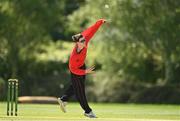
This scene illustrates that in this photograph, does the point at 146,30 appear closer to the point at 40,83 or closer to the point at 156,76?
the point at 156,76

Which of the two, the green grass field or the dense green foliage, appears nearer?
the green grass field

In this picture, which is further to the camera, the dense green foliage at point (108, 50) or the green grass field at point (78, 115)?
the dense green foliage at point (108, 50)

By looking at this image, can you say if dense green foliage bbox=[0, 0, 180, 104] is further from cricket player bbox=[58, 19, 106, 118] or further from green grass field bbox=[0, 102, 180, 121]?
cricket player bbox=[58, 19, 106, 118]

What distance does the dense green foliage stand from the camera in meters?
48.3

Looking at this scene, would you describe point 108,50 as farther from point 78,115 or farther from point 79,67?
point 79,67

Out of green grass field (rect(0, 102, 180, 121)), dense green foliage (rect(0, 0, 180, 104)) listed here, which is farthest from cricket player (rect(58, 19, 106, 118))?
dense green foliage (rect(0, 0, 180, 104))

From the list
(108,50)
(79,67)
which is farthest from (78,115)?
(108,50)

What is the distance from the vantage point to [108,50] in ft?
169

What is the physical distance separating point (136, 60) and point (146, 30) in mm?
3252

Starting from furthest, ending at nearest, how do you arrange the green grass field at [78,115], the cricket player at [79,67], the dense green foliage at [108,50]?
1. the dense green foliage at [108,50]
2. the cricket player at [79,67]
3. the green grass field at [78,115]

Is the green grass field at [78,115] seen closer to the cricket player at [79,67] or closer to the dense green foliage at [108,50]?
the cricket player at [79,67]

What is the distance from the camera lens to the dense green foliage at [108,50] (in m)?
48.3

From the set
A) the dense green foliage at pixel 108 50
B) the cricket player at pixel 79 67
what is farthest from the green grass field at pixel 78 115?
the dense green foliage at pixel 108 50

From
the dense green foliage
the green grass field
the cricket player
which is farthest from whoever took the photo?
the dense green foliage
